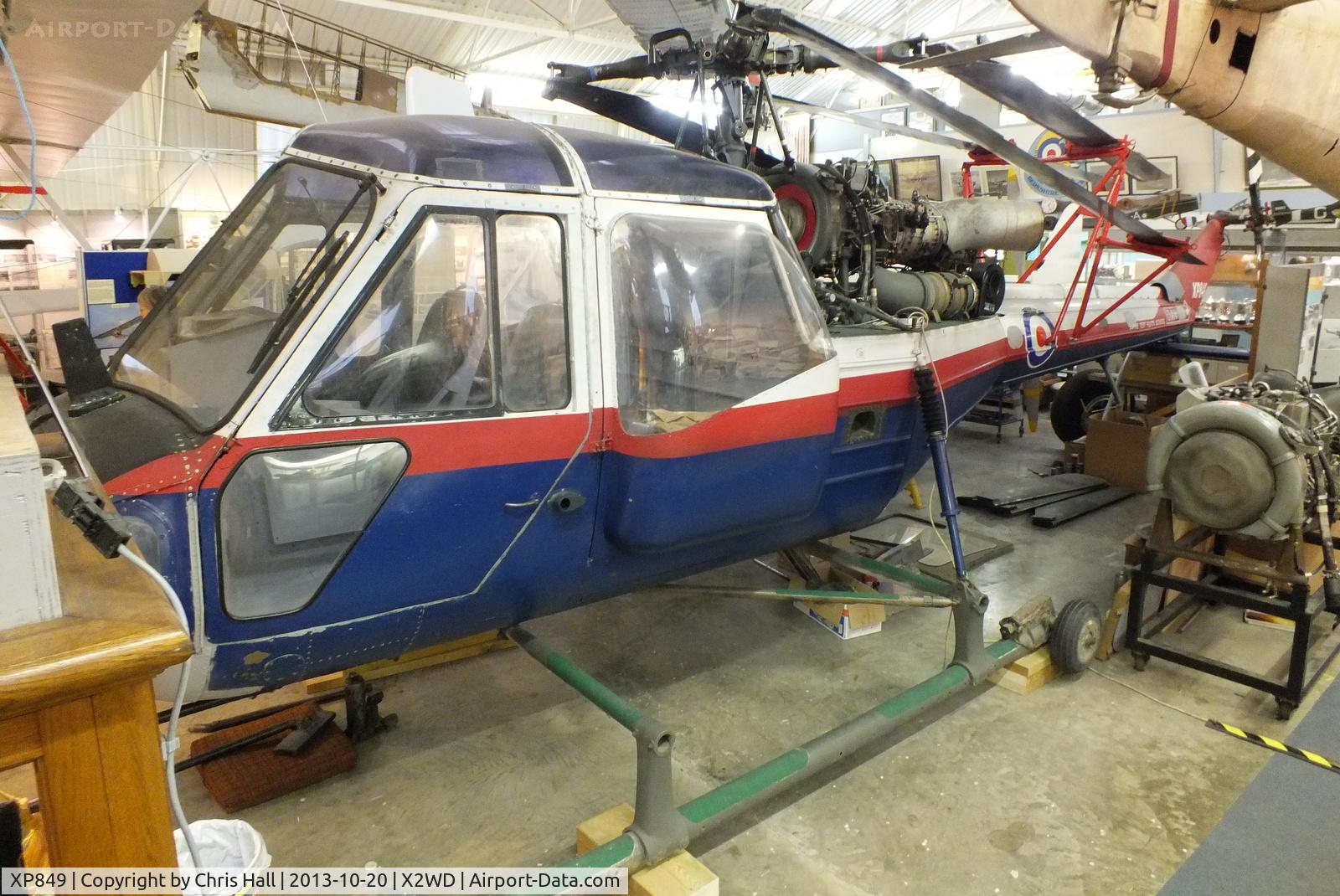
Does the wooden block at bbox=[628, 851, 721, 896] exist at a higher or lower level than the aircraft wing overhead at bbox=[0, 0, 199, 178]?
lower

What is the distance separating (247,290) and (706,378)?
1436 mm

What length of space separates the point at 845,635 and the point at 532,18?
12533 mm

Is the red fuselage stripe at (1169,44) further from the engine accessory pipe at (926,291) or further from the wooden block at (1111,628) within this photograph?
the wooden block at (1111,628)

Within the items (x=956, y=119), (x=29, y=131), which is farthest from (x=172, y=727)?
(x=956, y=119)

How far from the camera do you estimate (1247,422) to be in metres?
3.45

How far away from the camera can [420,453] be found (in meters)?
2.15

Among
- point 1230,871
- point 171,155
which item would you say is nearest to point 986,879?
point 1230,871

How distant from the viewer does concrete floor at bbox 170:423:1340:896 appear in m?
2.52

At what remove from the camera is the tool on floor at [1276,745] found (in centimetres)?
296

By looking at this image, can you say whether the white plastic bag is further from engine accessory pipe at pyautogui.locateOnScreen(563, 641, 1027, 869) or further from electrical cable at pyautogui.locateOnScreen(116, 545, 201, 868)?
electrical cable at pyautogui.locateOnScreen(116, 545, 201, 868)

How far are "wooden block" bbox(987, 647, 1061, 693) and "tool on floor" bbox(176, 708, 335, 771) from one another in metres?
2.70

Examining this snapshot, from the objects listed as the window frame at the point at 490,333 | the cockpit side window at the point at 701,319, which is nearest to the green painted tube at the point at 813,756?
the cockpit side window at the point at 701,319

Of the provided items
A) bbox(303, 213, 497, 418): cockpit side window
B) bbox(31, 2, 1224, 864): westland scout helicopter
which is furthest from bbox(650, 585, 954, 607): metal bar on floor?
bbox(303, 213, 497, 418): cockpit side window

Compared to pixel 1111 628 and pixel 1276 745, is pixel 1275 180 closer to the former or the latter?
pixel 1111 628
